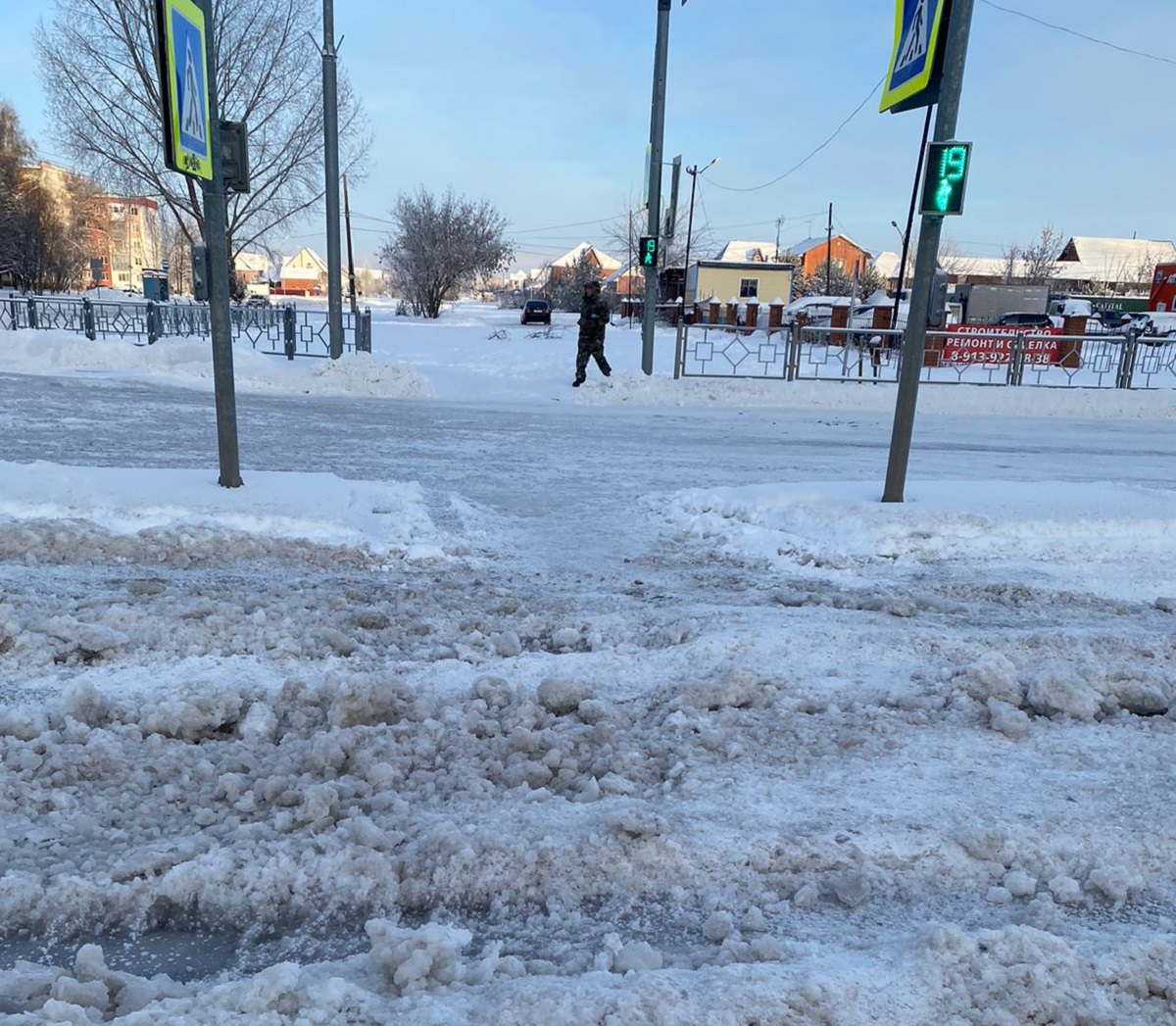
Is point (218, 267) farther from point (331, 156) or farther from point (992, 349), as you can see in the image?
point (992, 349)

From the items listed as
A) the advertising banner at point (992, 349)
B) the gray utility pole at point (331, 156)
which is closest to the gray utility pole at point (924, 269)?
the advertising banner at point (992, 349)

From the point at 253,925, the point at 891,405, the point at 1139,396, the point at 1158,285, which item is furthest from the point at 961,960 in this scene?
the point at 1158,285

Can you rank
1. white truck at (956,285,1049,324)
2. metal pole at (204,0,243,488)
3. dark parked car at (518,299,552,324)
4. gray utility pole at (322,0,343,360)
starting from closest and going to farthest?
metal pole at (204,0,243,488), gray utility pole at (322,0,343,360), white truck at (956,285,1049,324), dark parked car at (518,299,552,324)

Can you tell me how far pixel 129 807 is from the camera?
2664 mm

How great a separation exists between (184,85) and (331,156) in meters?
11.4

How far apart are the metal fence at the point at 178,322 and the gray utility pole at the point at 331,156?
2266 millimetres

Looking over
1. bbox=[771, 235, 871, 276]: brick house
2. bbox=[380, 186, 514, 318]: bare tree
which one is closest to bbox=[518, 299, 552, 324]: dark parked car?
bbox=[380, 186, 514, 318]: bare tree

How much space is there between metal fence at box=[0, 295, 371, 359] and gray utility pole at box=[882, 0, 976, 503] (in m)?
14.9

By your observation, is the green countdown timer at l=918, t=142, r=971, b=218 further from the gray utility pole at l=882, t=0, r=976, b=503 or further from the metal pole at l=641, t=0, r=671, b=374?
the metal pole at l=641, t=0, r=671, b=374

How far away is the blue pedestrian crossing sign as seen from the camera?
17.9 feet

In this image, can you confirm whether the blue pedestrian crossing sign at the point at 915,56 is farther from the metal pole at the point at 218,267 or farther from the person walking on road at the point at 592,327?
the person walking on road at the point at 592,327

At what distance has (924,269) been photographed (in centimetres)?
584

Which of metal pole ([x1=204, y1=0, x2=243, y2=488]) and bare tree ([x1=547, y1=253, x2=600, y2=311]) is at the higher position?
bare tree ([x1=547, y1=253, x2=600, y2=311])

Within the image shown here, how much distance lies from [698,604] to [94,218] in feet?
254
